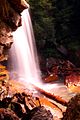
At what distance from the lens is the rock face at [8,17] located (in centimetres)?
1387

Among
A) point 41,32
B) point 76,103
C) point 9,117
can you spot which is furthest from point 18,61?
point 76,103

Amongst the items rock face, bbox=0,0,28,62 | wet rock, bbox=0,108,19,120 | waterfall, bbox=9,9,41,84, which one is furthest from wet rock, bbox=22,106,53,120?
waterfall, bbox=9,9,41,84

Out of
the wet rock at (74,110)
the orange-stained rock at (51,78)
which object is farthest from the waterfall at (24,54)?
the wet rock at (74,110)

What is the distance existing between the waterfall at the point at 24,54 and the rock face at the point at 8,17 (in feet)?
23.9

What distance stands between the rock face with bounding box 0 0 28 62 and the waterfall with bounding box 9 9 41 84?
7299 millimetres

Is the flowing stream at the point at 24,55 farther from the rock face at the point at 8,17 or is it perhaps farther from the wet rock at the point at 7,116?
the wet rock at the point at 7,116

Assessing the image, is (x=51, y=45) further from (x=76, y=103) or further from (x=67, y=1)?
(x=76, y=103)

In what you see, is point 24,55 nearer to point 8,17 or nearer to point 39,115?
point 8,17

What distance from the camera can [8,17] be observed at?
14.2 metres

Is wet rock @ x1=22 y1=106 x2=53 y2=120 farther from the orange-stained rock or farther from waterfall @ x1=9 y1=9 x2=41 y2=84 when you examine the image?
waterfall @ x1=9 y1=9 x2=41 y2=84

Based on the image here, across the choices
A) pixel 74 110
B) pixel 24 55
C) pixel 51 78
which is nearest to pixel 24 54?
pixel 24 55

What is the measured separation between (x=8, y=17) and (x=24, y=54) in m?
8.49

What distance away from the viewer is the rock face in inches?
546

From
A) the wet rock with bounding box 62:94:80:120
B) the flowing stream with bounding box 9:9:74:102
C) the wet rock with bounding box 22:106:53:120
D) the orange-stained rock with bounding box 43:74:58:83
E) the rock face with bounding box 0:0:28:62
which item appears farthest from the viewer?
the flowing stream with bounding box 9:9:74:102
